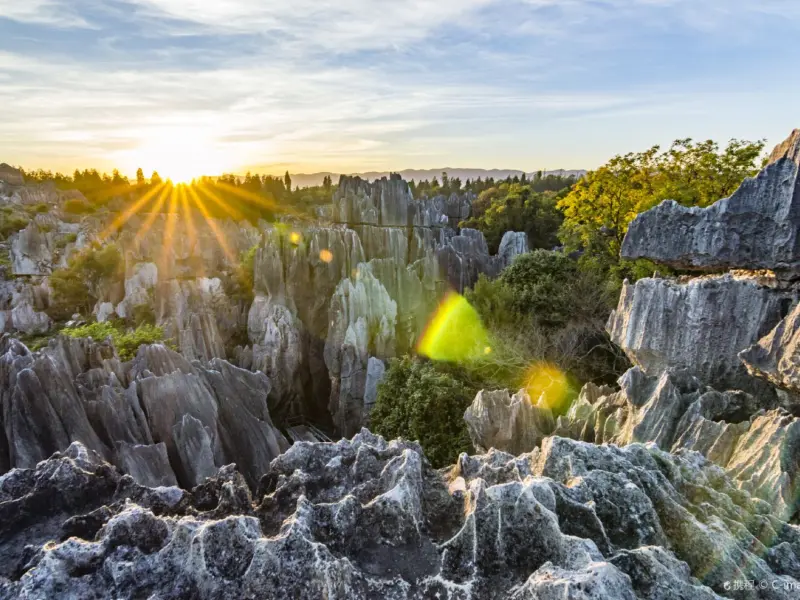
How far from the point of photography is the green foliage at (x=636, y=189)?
17125 millimetres

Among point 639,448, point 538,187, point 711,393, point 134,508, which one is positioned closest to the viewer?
point 134,508

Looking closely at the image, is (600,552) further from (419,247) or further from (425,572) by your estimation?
(419,247)

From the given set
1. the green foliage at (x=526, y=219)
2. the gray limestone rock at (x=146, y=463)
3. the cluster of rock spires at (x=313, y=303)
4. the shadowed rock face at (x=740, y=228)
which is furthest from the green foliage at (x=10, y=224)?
the shadowed rock face at (x=740, y=228)

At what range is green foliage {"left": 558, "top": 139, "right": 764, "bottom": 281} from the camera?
17125mm

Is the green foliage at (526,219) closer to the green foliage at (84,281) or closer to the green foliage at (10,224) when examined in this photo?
the green foliage at (84,281)

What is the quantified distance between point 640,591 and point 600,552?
1.24 feet

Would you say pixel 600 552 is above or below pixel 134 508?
below

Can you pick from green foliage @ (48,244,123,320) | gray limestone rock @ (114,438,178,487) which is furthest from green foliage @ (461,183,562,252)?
gray limestone rock @ (114,438,178,487)

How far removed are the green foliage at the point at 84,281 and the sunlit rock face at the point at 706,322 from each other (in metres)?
26.8

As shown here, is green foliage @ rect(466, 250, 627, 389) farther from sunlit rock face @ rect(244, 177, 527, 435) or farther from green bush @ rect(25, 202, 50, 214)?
green bush @ rect(25, 202, 50, 214)

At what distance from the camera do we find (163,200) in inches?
2547

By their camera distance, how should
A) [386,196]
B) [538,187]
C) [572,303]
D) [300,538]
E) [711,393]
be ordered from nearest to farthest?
1. [300,538]
2. [711,393]
3. [572,303]
4. [386,196]
5. [538,187]

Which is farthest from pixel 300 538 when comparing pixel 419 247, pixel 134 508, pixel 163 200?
pixel 163 200

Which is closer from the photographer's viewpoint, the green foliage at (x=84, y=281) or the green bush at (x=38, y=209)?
the green foliage at (x=84, y=281)
